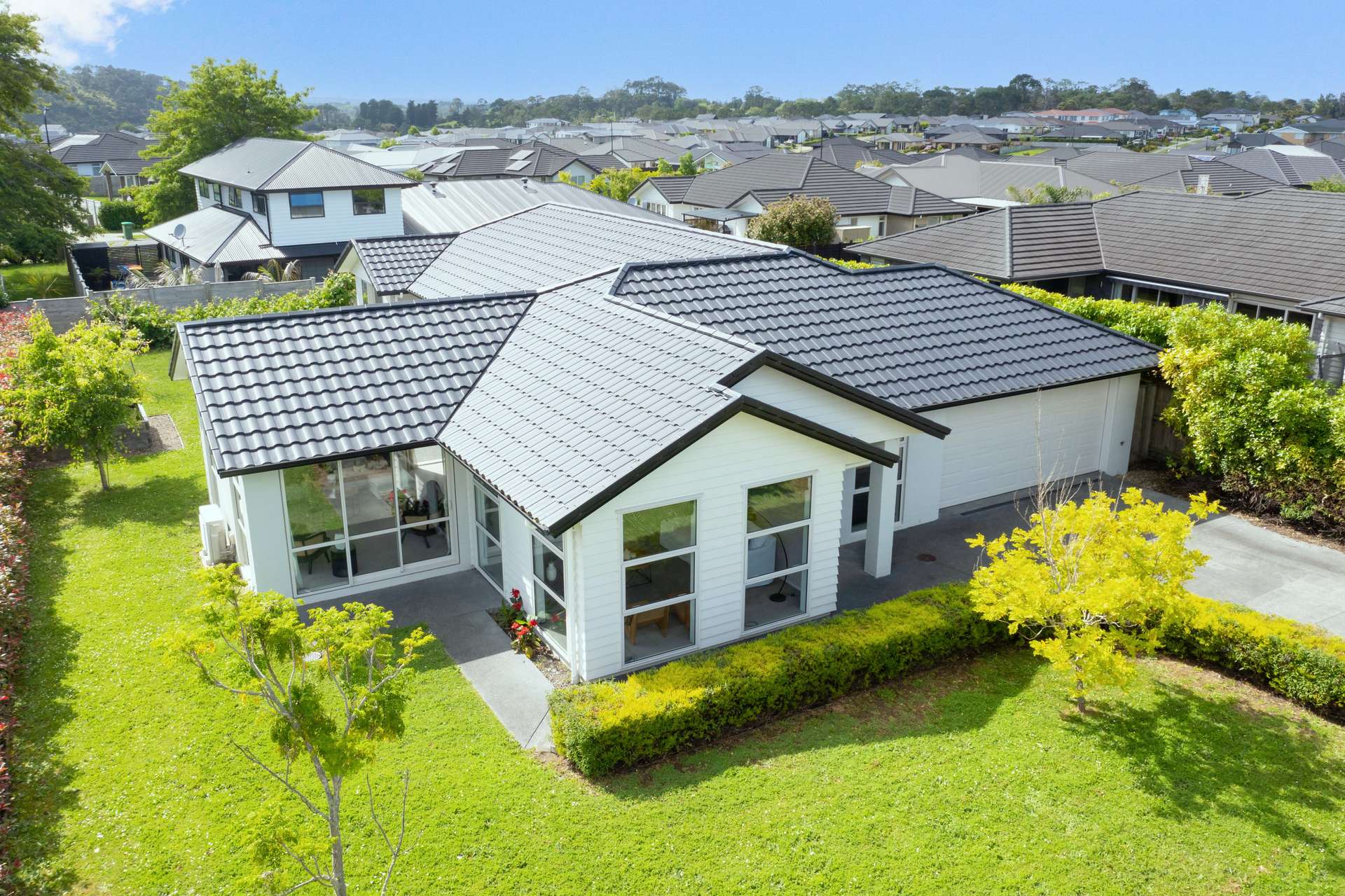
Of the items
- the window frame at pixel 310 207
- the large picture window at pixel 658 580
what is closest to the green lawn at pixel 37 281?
the window frame at pixel 310 207

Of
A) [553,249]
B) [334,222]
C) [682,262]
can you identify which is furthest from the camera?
[334,222]

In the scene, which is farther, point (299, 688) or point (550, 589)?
point (550, 589)

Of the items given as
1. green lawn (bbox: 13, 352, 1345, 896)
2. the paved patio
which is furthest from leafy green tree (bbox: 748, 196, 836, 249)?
green lawn (bbox: 13, 352, 1345, 896)

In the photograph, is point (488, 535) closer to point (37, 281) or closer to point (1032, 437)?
point (1032, 437)

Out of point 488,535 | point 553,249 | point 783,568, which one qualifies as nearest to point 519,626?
point 488,535

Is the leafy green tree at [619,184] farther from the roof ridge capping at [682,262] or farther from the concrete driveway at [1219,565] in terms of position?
the concrete driveway at [1219,565]

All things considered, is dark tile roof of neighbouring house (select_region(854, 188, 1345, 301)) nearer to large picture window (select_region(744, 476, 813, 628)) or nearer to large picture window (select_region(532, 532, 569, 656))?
large picture window (select_region(744, 476, 813, 628))
